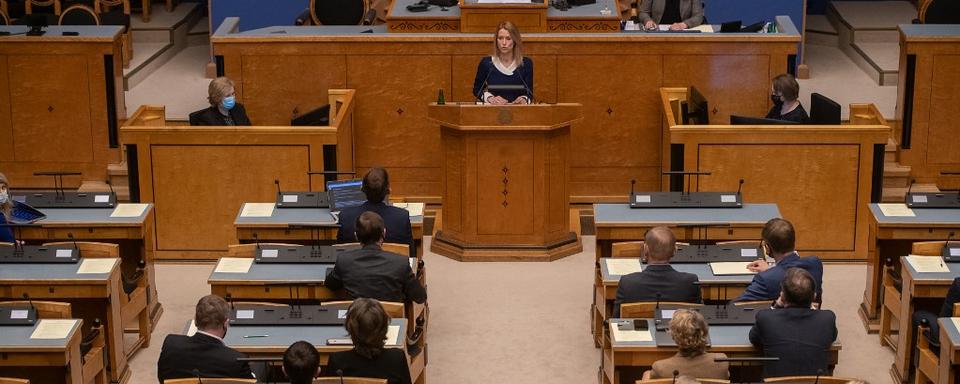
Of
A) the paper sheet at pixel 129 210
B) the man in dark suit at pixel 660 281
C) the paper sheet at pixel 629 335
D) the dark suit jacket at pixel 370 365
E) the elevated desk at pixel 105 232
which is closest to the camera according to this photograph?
the dark suit jacket at pixel 370 365

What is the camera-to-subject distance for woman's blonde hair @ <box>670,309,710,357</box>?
6859 mm

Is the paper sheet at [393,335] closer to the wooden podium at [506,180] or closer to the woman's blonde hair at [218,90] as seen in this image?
the wooden podium at [506,180]

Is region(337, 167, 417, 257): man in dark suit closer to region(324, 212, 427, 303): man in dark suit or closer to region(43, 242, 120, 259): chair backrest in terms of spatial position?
region(324, 212, 427, 303): man in dark suit

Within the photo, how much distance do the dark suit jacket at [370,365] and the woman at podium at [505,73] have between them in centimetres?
389

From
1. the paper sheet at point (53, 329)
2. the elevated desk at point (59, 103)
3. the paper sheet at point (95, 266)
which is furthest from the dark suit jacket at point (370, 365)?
the elevated desk at point (59, 103)

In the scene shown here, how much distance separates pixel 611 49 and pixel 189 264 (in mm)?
3502

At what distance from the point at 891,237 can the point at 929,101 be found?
2.49 metres

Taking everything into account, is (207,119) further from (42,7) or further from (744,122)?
(42,7)

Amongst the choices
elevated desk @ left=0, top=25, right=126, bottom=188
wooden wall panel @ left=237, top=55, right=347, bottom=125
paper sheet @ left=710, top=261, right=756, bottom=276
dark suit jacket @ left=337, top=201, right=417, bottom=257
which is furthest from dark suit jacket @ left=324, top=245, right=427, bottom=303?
elevated desk @ left=0, top=25, right=126, bottom=188

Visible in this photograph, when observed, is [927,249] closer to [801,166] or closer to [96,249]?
[801,166]

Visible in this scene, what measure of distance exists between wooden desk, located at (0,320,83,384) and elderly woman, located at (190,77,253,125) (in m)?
3.38

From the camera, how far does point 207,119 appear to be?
35.3 feet

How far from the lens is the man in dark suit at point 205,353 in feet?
23.1

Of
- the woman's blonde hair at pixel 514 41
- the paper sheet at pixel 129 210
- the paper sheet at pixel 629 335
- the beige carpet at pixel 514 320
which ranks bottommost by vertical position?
the beige carpet at pixel 514 320
